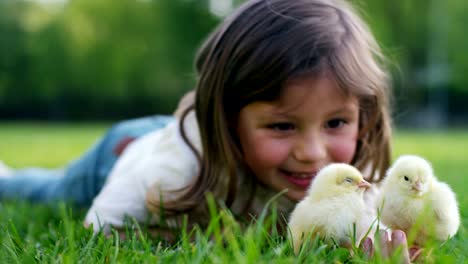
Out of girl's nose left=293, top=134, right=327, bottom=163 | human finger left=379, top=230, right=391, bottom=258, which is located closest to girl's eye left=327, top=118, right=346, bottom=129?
girl's nose left=293, top=134, right=327, bottom=163

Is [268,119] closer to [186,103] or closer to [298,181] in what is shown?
[298,181]

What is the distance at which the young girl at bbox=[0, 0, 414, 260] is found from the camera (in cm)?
239

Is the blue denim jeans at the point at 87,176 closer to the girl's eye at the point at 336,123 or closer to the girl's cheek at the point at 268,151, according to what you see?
the girl's cheek at the point at 268,151

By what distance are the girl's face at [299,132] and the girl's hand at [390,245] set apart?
2.61 feet

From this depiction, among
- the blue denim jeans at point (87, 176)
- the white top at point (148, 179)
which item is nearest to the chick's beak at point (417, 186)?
the white top at point (148, 179)

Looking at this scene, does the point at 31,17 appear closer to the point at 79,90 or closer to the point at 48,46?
the point at 48,46

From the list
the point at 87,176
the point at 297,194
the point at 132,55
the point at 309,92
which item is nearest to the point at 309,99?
the point at 309,92

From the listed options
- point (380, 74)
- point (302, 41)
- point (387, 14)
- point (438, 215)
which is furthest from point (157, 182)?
point (387, 14)

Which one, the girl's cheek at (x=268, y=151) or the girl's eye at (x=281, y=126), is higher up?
the girl's eye at (x=281, y=126)

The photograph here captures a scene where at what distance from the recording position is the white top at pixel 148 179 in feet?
8.50

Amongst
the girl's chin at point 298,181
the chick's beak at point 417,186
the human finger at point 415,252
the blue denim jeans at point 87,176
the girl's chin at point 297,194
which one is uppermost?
the chick's beak at point 417,186

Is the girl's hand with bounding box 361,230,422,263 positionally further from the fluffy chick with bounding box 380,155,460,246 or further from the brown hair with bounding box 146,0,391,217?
the brown hair with bounding box 146,0,391,217

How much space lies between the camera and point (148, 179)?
2.67 m

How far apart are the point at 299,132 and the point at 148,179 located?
0.69 m
